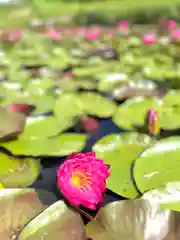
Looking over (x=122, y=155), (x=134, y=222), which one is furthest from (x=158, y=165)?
(x=134, y=222)

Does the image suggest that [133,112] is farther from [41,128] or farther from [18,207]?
[18,207]

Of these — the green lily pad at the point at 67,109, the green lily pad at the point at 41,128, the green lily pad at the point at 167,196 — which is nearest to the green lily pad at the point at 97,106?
the green lily pad at the point at 67,109

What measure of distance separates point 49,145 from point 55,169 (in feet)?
0.29

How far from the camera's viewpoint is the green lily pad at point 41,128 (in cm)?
84

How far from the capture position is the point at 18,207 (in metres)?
0.53

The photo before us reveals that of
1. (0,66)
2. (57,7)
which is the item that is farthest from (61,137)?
(57,7)

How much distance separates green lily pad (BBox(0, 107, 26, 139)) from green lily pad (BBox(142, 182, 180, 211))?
0.40m

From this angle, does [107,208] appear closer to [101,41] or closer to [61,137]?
[61,137]

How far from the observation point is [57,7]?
19.3 feet

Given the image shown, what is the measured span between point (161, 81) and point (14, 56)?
3.48ft

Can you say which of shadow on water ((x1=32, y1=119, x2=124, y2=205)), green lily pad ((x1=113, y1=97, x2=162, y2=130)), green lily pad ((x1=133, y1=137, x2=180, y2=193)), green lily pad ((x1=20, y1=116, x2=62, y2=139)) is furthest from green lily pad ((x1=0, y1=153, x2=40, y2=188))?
green lily pad ((x1=113, y1=97, x2=162, y2=130))

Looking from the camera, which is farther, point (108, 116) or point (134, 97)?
point (134, 97)

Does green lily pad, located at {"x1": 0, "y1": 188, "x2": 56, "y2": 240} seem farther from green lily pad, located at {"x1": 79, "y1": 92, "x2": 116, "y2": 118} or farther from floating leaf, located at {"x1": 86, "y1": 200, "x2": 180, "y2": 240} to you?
green lily pad, located at {"x1": 79, "y1": 92, "x2": 116, "y2": 118}

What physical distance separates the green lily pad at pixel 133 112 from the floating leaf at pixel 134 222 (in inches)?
17.4
